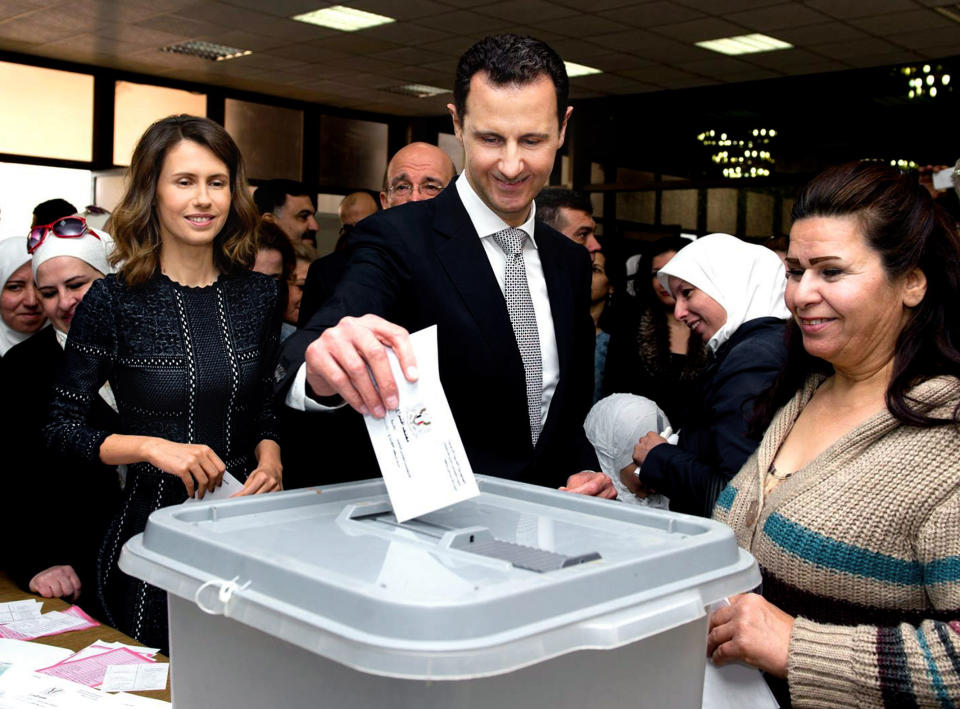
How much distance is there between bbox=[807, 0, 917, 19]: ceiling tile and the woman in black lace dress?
5488 millimetres

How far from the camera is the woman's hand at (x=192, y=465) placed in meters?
1.63

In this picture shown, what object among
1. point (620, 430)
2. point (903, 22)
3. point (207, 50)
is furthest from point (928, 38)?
point (620, 430)

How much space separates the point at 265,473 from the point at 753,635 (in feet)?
3.11

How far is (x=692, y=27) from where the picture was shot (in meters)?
7.11

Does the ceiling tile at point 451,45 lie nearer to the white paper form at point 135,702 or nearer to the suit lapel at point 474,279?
the suit lapel at point 474,279

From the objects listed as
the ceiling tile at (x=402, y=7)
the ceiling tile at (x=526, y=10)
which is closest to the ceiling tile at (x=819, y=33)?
the ceiling tile at (x=526, y=10)

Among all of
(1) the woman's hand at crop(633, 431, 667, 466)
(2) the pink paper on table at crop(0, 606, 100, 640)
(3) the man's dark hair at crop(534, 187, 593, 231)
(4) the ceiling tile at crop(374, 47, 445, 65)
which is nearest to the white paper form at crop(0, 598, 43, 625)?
(2) the pink paper on table at crop(0, 606, 100, 640)

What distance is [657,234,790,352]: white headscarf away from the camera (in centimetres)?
228

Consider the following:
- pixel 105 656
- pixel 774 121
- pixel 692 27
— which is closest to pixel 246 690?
pixel 105 656

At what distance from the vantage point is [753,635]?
1.15 meters

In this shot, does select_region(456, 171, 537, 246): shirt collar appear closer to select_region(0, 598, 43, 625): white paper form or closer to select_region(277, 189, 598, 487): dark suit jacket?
select_region(277, 189, 598, 487): dark suit jacket

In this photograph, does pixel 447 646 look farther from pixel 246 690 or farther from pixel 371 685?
pixel 246 690

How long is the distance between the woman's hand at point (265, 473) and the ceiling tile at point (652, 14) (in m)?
5.55

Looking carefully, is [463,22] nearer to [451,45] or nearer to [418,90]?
[451,45]
